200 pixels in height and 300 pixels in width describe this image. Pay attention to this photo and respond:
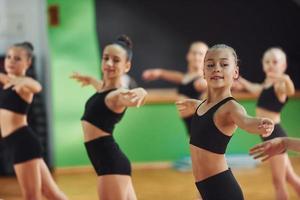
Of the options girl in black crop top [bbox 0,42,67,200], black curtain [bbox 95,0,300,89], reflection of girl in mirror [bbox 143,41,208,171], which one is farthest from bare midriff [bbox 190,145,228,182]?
black curtain [bbox 95,0,300,89]

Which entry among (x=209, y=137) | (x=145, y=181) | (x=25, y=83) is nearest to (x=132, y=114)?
(x=145, y=181)

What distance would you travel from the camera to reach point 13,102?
3.18 m

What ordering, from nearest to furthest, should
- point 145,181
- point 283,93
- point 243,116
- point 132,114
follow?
1. point 243,116
2. point 283,93
3. point 145,181
4. point 132,114

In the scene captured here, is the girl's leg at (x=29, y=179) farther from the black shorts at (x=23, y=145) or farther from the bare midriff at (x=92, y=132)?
the bare midriff at (x=92, y=132)

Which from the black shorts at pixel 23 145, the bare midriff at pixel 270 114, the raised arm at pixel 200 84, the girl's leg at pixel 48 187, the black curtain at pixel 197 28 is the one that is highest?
the black curtain at pixel 197 28

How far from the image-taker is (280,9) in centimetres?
573

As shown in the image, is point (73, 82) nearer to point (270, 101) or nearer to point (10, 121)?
point (10, 121)

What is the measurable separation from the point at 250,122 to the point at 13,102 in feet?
5.34

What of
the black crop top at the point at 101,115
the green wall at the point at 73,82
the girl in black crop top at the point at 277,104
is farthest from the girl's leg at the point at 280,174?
the green wall at the point at 73,82

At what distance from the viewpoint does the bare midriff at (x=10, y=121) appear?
10.5 feet

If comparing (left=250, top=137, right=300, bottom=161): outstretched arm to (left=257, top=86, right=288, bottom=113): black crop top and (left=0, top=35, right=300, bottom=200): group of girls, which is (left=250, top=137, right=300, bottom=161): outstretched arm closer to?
(left=0, top=35, right=300, bottom=200): group of girls

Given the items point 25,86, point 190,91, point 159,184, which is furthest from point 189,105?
point 159,184

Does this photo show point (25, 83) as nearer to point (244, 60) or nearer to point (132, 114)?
point (132, 114)

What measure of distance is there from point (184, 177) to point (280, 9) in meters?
2.23
